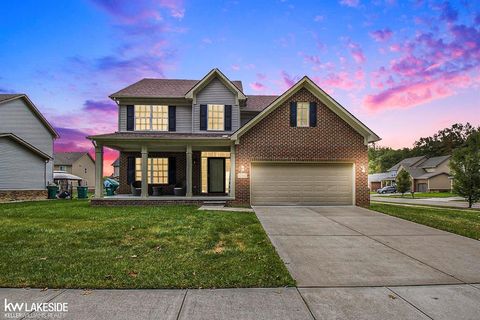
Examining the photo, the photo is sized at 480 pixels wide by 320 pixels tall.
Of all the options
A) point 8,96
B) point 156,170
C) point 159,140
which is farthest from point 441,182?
point 8,96

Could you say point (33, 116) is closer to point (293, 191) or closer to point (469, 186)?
point (293, 191)

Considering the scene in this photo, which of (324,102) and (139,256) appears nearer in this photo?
(139,256)

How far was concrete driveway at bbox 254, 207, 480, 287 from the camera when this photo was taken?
468 centimetres

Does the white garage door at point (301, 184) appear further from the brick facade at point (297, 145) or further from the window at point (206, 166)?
the window at point (206, 166)

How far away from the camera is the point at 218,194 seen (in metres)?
17.5

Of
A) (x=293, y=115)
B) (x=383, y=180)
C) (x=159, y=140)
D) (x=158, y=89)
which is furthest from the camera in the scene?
(x=383, y=180)

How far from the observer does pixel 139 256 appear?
A: 222 inches

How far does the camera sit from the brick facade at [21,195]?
20.0 metres

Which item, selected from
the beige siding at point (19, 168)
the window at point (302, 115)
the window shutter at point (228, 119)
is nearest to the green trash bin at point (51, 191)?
the beige siding at point (19, 168)

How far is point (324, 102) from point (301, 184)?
15.7ft

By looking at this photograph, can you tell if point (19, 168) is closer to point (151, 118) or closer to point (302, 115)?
point (151, 118)

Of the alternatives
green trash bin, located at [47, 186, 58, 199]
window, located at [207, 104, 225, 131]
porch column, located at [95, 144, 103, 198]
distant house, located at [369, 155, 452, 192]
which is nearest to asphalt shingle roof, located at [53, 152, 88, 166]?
green trash bin, located at [47, 186, 58, 199]

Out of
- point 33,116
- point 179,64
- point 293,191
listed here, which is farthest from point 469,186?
point 33,116

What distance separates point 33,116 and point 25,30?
10.3 metres
